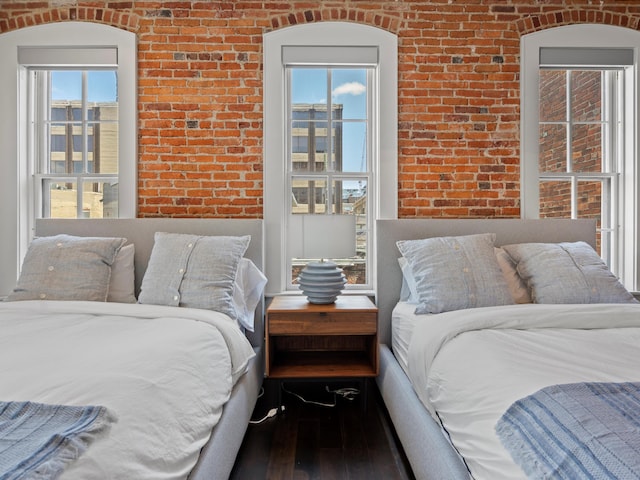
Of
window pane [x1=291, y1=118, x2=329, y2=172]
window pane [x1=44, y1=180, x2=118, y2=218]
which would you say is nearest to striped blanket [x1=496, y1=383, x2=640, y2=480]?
window pane [x1=291, y1=118, x2=329, y2=172]

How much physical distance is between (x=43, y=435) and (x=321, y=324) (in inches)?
71.9

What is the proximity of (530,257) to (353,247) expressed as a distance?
3.75 ft

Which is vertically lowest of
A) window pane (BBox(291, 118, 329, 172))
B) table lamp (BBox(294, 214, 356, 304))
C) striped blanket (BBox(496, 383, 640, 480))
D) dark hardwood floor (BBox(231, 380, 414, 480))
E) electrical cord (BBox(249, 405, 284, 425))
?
dark hardwood floor (BBox(231, 380, 414, 480))

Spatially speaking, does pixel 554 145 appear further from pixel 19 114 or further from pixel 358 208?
pixel 19 114

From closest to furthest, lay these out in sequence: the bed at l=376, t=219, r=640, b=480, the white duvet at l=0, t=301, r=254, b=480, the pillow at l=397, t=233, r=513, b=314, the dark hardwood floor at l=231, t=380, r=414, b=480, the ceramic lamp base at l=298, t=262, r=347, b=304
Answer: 1. the white duvet at l=0, t=301, r=254, b=480
2. the bed at l=376, t=219, r=640, b=480
3. the dark hardwood floor at l=231, t=380, r=414, b=480
4. the pillow at l=397, t=233, r=513, b=314
5. the ceramic lamp base at l=298, t=262, r=347, b=304

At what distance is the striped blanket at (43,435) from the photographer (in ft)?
2.77

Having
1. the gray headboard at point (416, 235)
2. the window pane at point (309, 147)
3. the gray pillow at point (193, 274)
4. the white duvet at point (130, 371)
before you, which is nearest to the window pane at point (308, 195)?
the window pane at point (309, 147)

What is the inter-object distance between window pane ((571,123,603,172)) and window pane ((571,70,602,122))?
0.08 metres

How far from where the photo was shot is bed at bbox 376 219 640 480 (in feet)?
4.16

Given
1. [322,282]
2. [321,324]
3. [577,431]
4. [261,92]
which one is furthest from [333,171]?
[577,431]

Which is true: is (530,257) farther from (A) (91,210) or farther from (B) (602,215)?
(A) (91,210)

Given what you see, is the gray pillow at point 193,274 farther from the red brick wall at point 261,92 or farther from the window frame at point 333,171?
the window frame at point 333,171

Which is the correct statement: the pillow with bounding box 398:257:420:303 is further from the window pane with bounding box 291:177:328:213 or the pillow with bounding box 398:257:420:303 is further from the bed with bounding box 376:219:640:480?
the window pane with bounding box 291:177:328:213

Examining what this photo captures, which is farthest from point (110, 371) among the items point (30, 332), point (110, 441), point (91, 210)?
point (91, 210)
